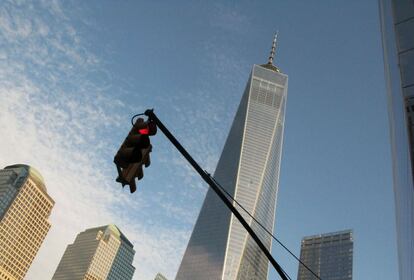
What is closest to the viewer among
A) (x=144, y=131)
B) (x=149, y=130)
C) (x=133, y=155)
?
(x=133, y=155)

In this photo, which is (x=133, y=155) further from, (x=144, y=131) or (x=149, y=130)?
(x=149, y=130)

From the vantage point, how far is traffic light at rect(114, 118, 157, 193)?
604 cm

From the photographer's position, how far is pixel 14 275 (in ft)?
651

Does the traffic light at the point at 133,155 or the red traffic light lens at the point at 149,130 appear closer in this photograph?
the traffic light at the point at 133,155

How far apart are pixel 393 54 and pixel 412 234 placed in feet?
20.1

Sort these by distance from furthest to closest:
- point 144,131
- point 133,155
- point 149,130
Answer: point 149,130 → point 144,131 → point 133,155

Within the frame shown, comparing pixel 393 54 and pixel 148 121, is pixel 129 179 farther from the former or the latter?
pixel 393 54

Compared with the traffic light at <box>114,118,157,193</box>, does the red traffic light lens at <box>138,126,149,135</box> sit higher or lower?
higher

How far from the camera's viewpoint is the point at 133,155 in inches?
240

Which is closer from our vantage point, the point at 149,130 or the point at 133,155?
the point at 133,155

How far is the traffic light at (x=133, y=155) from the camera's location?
6043mm

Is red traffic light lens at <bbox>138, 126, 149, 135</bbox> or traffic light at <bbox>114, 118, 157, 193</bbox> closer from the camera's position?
traffic light at <bbox>114, 118, 157, 193</bbox>

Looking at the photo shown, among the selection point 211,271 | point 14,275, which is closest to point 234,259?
point 211,271

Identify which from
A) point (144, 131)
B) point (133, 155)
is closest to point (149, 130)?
point (144, 131)
